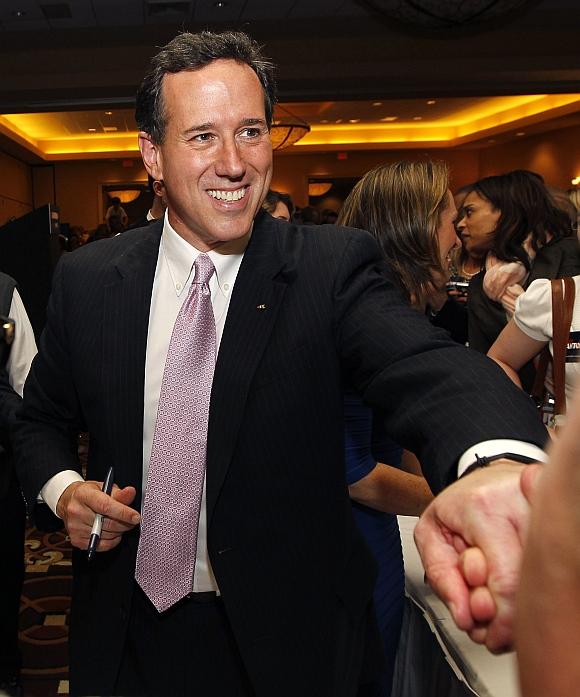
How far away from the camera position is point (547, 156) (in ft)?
41.7

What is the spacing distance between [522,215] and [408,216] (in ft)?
4.43

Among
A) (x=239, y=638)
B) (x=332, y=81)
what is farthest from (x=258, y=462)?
(x=332, y=81)

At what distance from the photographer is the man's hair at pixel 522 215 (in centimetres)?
313

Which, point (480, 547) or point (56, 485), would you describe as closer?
point (480, 547)

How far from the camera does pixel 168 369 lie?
1231 mm

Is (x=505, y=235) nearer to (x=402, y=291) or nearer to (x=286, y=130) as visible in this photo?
Result: (x=402, y=291)

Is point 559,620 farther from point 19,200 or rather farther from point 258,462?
point 19,200

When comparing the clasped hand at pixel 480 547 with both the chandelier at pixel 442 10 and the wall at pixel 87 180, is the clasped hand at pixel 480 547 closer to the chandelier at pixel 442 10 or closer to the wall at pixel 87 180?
the chandelier at pixel 442 10

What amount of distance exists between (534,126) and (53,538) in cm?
→ 1059

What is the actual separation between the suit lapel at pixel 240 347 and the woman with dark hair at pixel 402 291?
285 mm

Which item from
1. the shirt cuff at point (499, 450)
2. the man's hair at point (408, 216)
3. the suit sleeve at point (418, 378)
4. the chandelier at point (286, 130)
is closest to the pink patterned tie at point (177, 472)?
the suit sleeve at point (418, 378)

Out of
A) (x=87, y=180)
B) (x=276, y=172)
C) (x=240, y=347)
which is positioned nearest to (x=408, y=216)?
(x=240, y=347)

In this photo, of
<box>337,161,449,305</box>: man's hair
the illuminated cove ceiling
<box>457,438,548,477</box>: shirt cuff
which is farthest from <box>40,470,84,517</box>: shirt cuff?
the illuminated cove ceiling

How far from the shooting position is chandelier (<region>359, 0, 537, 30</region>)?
4027 mm
